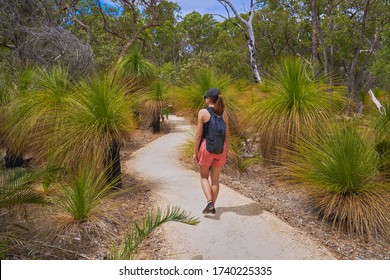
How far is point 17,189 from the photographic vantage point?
2648mm

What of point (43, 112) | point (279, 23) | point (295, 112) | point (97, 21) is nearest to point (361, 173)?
point (295, 112)

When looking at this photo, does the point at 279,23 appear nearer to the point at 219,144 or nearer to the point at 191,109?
the point at 191,109

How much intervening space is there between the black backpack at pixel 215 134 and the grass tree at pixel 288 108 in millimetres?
1899

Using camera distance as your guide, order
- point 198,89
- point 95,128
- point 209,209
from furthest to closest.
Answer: point 198,89 < point 95,128 < point 209,209

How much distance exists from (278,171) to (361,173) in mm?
1553

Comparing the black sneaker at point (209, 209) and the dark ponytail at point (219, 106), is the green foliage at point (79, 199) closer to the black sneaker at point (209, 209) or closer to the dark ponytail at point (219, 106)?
the black sneaker at point (209, 209)

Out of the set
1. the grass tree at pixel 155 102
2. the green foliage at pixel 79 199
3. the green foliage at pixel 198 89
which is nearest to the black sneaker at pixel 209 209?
the green foliage at pixel 79 199

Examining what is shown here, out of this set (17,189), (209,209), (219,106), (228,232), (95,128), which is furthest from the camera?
(95,128)

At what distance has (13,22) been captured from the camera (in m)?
7.51

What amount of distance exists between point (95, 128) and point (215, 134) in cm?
150

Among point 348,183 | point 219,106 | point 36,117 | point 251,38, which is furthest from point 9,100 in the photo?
point 251,38

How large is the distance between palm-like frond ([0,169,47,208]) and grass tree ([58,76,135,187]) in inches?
47.6

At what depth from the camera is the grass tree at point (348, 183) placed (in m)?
3.58

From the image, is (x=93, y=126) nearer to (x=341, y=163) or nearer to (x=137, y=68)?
(x=341, y=163)
